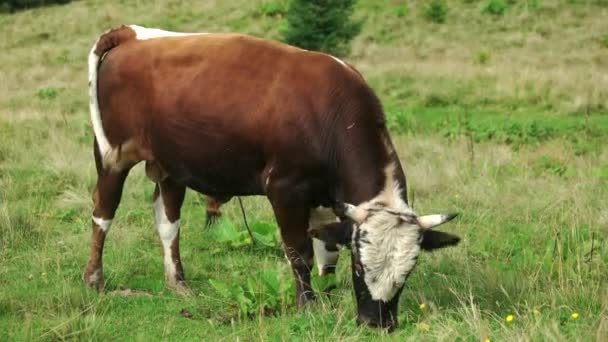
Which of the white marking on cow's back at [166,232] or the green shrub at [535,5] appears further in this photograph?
the green shrub at [535,5]

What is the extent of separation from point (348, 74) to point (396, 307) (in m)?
1.64

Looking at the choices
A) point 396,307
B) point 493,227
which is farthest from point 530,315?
point 493,227

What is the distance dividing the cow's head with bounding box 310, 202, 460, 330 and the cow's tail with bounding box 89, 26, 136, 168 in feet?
7.98

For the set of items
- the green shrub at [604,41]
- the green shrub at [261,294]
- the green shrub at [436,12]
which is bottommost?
the green shrub at [436,12]

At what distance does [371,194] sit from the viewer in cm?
492

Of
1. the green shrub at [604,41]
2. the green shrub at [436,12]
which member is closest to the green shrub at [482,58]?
the green shrub at [604,41]

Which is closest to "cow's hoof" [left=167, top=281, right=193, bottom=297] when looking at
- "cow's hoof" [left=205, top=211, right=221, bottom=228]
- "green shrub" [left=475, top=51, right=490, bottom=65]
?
"cow's hoof" [left=205, top=211, right=221, bottom=228]

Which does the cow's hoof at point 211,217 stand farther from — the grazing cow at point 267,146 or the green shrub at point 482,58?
the green shrub at point 482,58

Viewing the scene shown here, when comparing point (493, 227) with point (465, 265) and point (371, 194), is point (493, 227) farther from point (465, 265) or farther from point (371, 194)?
point (371, 194)

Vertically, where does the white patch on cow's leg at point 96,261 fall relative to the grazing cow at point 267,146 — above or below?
below

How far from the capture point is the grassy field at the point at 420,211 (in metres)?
4.94

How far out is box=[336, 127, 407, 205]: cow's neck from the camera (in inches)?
194

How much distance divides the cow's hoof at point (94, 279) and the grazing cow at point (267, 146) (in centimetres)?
1

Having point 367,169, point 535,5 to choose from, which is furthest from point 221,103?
point 535,5
